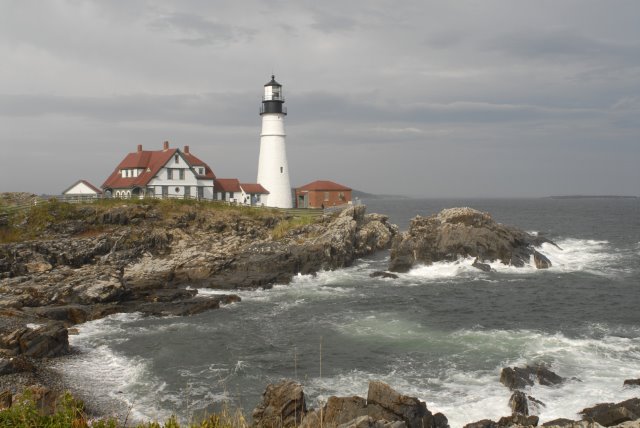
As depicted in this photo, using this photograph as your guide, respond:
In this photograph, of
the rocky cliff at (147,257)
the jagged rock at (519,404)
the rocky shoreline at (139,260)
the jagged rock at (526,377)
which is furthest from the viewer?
the rocky cliff at (147,257)

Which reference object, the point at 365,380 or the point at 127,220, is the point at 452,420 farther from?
Result: the point at 127,220

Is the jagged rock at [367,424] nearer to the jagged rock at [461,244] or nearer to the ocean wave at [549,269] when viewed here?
the ocean wave at [549,269]

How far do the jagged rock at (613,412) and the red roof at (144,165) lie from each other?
42301 mm

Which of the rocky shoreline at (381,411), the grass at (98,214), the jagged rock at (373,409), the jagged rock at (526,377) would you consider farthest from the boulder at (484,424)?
the grass at (98,214)

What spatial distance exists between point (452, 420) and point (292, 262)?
23.5 meters

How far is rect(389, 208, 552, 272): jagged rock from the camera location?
41.7 m

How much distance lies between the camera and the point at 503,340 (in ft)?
74.1

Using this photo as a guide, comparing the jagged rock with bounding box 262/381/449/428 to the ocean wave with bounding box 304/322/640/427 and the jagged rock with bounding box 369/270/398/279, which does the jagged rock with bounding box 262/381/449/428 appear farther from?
the jagged rock with bounding box 369/270/398/279

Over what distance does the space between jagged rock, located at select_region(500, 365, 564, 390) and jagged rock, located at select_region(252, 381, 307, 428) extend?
7182mm

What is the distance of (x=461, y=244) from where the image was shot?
42.1 m

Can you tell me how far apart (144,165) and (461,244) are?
101 ft

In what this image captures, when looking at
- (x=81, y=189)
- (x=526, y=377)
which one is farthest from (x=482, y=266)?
(x=81, y=189)

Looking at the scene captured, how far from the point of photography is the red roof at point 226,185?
55.0 metres

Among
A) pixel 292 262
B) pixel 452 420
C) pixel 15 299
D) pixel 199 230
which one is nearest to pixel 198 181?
pixel 199 230
